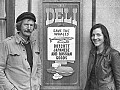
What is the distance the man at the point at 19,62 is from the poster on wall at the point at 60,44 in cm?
75

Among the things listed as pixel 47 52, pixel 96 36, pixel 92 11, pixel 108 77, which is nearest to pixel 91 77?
pixel 108 77

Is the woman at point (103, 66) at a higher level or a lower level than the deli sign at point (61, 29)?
lower

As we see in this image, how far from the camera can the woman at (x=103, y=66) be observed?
11.0ft

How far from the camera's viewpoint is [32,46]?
3488 mm

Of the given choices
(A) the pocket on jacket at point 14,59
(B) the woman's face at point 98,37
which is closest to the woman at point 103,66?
(B) the woman's face at point 98,37

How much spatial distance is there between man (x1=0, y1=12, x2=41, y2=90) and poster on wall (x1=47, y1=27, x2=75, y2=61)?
29.5 inches

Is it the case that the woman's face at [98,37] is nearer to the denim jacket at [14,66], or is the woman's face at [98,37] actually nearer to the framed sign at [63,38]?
the framed sign at [63,38]

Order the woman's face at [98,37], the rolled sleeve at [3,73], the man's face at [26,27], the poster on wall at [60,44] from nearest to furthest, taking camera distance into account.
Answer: the rolled sleeve at [3,73], the man's face at [26,27], the woman's face at [98,37], the poster on wall at [60,44]

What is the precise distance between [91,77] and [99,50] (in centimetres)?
43

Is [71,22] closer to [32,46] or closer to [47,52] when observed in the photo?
[47,52]

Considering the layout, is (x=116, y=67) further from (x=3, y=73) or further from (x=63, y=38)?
(x=3, y=73)

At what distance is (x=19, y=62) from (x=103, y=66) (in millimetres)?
1197

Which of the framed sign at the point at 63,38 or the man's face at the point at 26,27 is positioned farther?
the framed sign at the point at 63,38

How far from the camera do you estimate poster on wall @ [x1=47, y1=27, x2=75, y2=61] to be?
13.5 feet
